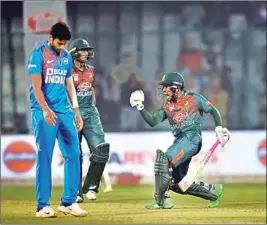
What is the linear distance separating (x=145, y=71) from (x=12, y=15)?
1.97m

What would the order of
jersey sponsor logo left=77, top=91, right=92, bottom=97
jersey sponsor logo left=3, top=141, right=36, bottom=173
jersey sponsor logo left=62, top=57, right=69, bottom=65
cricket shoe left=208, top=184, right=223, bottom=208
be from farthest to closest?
jersey sponsor logo left=3, top=141, right=36, bottom=173, cricket shoe left=208, top=184, right=223, bottom=208, jersey sponsor logo left=77, top=91, right=92, bottom=97, jersey sponsor logo left=62, top=57, right=69, bottom=65

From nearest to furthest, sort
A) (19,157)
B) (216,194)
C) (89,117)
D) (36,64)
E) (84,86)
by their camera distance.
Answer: (36,64)
(84,86)
(89,117)
(216,194)
(19,157)

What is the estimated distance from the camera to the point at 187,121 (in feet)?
27.7

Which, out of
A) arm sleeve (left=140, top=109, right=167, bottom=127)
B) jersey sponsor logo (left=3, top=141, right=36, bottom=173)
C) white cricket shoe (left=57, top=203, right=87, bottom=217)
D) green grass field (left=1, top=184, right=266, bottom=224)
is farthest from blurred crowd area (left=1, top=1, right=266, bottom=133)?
white cricket shoe (left=57, top=203, right=87, bottom=217)

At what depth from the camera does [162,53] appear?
592 inches

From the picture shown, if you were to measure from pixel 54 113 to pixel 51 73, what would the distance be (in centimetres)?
31

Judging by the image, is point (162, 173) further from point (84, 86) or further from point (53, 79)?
point (53, 79)

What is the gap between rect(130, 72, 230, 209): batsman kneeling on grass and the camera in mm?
8422

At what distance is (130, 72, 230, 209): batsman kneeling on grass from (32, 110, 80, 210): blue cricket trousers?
23.5 inches

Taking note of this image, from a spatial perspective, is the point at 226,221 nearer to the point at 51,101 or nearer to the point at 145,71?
the point at 51,101

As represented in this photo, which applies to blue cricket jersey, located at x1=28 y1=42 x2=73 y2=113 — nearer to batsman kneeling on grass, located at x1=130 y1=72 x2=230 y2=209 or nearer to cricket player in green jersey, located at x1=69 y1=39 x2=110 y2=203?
cricket player in green jersey, located at x1=69 y1=39 x2=110 y2=203

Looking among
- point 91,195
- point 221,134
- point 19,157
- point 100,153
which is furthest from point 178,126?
point 19,157

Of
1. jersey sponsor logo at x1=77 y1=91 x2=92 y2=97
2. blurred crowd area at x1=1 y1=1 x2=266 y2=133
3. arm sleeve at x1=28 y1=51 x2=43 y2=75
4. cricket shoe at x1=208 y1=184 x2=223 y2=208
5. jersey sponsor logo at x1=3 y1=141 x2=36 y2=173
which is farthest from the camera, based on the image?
jersey sponsor logo at x1=3 y1=141 x2=36 y2=173

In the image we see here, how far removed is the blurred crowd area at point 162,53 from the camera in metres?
14.0
